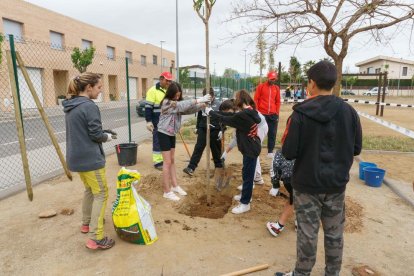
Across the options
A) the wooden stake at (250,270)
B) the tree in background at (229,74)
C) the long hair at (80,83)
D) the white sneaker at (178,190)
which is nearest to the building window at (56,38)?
the tree in background at (229,74)

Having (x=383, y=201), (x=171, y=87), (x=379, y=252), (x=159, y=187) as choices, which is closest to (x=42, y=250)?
(x=159, y=187)

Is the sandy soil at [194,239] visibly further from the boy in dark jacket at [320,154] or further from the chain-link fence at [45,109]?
the chain-link fence at [45,109]

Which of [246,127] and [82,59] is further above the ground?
[82,59]

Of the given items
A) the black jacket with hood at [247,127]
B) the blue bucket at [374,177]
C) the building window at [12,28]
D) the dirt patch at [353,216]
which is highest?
the building window at [12,28]

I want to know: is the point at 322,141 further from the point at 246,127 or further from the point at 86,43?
the point at 86,43

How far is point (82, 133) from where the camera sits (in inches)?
108

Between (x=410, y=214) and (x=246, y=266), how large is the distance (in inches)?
103

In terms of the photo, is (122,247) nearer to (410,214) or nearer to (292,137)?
(292,137)

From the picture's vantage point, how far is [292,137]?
210 cm

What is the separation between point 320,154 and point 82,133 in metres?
2.08

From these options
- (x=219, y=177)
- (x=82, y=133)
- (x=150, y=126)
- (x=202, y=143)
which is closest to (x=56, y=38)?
(x=150, y=126)

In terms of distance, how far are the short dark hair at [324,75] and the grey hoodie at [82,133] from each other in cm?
193

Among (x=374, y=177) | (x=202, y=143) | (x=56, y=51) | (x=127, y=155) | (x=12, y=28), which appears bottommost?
(x=374, y=177)

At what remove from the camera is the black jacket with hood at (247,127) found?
3496mm
